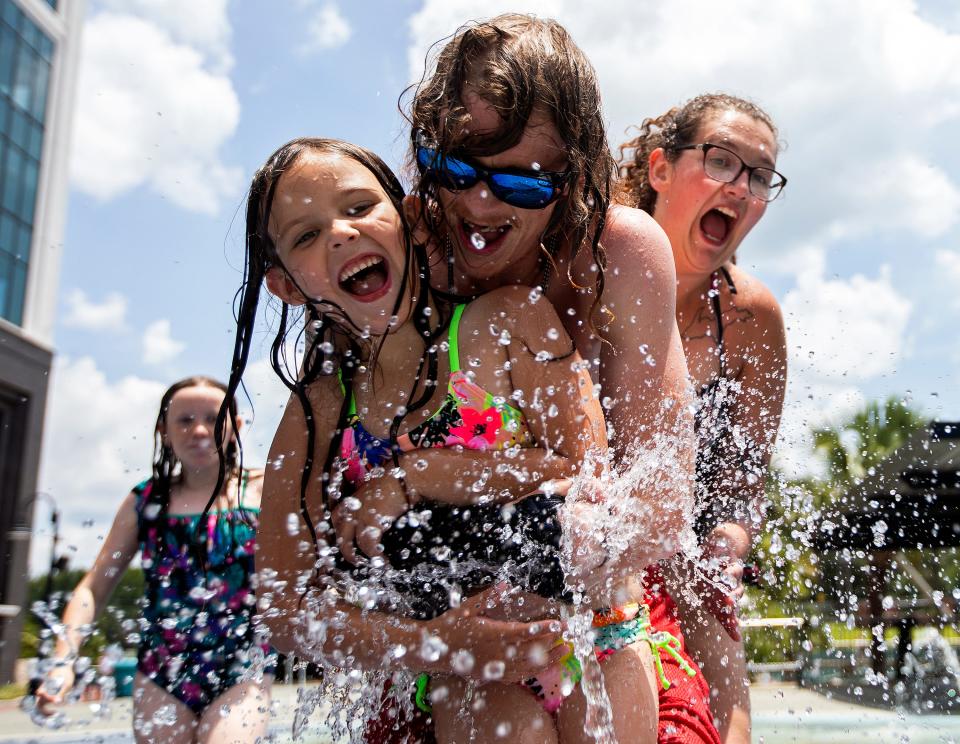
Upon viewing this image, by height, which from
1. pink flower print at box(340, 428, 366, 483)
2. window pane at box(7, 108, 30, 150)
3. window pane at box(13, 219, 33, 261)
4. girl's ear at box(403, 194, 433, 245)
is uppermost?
window pane at box(7, 108, 30, 150)

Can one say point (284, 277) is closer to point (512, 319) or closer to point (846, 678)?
point (512, 319)

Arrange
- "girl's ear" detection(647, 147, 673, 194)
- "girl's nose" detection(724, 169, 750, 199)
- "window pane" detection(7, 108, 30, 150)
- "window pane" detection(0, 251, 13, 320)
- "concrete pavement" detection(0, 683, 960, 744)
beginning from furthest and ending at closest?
"window pane" detection(7, 108, 30, 150), "window pane" detection(0, 251, 13, 320), "concrete pavement" detection(0, 683, 960, 744), "girl's ear" detection(647, 147, 673, 194), "girl's nose" detection(724, 169, 750, 199)

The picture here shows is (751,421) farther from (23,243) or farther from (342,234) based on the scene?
(23,243)

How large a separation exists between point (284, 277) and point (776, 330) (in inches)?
Result: 61.3

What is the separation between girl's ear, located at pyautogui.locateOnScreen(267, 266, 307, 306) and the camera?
1.94 meters

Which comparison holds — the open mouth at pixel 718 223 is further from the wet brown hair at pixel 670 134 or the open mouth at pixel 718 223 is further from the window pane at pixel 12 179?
the window pane at pixel 12 179

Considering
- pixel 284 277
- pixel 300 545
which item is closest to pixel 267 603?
pixel 300 545

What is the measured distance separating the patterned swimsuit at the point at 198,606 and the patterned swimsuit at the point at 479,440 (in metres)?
1.51

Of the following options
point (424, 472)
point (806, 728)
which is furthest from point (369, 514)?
point (806, 728)

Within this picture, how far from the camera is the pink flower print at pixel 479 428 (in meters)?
1.72

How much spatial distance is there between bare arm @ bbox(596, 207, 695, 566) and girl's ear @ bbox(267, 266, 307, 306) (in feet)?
2.10

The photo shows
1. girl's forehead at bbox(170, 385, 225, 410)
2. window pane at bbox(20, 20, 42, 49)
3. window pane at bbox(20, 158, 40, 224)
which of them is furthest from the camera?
window pane at bbox(20, 20, 42, 49)

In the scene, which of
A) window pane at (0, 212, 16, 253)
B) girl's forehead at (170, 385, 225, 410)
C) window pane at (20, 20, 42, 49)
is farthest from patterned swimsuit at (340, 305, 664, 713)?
window pane at (20, 20, 42, 49)

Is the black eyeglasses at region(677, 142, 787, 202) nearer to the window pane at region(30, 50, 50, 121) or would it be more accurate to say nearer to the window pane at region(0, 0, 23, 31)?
the window pane at region(0, 0, 23, 31)
